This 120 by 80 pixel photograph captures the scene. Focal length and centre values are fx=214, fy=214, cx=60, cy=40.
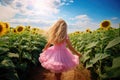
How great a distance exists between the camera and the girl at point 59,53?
3074 mm

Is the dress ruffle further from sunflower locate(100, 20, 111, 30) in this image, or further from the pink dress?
sunflower locate(100, 20, 111, 30)

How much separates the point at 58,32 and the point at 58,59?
410 mm

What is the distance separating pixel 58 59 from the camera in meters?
3.10

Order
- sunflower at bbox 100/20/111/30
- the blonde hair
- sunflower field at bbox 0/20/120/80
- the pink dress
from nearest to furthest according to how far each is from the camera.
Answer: sunflower field at bbox 0/20/120/80 < the pink dress < the blonde hair < sunflower at bbox 100/20/111/30

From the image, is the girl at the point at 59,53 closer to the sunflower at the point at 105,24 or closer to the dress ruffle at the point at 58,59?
the dress ruffle at the point at 58,59

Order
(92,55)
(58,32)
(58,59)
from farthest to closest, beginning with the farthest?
(92,55) → (58,32) → (58,59)

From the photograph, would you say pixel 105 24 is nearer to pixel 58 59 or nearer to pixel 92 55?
pixel 92 55

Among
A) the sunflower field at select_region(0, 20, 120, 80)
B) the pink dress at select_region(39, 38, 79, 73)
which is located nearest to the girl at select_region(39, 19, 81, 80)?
the pink dress at select_region(39, 38, 79, 73)

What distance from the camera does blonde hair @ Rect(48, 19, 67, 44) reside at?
3.19 meters

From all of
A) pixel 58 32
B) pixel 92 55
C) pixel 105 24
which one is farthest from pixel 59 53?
pixel 105 24

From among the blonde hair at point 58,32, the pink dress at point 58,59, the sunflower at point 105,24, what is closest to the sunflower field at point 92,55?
the sunflower at point 105,24

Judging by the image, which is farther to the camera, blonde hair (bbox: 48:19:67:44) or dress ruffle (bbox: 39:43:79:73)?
blonde hair (bbox: 48:19:67:44)

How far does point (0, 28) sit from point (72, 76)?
171 cm

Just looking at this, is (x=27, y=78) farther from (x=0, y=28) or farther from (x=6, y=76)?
(x=6, y=76)
